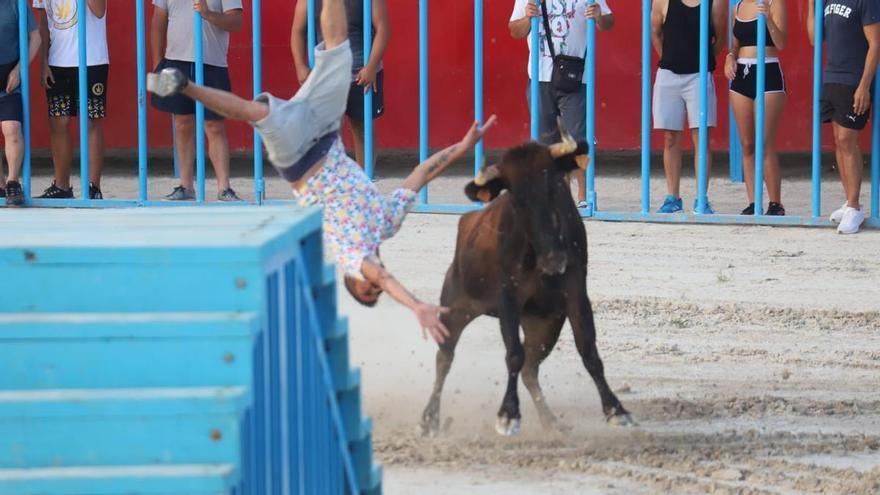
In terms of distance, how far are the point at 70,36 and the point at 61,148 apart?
912mm

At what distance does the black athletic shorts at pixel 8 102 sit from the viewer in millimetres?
12203

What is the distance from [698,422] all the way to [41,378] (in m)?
4.20

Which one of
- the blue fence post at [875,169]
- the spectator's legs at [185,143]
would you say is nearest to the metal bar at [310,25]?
the spectator's legs at [185,143]

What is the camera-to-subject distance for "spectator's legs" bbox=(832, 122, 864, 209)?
35.8 feet

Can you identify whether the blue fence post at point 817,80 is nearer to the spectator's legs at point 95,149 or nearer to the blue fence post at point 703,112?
the blue fence post at point 703,112

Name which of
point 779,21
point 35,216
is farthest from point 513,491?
point 779,21

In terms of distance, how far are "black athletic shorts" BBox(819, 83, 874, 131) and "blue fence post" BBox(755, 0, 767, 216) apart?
0.45 metres

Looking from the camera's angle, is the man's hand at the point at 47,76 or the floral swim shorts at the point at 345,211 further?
the man's hand at the point at 47,76

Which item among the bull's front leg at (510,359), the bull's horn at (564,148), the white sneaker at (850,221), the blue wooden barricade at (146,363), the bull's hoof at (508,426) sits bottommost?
the bull's hoof at (508,426)

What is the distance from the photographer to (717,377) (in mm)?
8391

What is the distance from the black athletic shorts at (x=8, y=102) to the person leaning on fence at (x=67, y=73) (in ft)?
0.83

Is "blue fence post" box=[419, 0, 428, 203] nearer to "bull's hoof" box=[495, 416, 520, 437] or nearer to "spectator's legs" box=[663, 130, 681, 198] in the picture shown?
"spectator's legs" box=[663, 130, 681, 198]

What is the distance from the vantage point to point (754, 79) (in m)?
11.2

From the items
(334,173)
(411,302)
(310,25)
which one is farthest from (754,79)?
(411,302)
